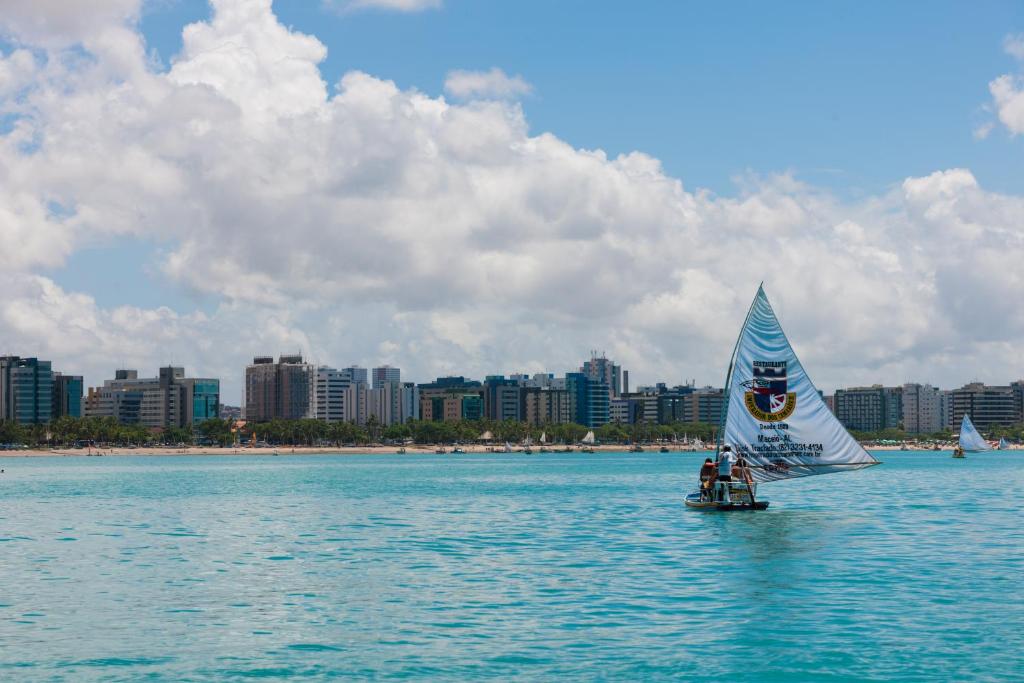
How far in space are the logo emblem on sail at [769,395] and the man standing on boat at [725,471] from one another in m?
2.49

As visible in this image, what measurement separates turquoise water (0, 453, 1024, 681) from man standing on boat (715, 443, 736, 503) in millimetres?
1280

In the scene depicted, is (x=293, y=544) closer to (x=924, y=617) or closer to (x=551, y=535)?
(x=551, y=535)

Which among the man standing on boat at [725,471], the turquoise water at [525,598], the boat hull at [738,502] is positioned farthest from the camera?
the boat hull at [738,502]

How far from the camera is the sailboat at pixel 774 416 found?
2511 inches

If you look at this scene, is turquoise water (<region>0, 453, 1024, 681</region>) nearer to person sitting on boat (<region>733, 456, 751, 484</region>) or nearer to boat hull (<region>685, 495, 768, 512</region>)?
boat hull (<region>685, 495, 768, 512</region>)

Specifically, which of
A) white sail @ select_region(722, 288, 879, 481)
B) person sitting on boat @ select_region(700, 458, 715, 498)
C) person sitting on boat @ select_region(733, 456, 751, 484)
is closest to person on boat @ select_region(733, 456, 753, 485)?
person sitting on boat @ select_region(733, 456, 751, 484)

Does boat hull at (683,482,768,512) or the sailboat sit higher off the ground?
the sailboat

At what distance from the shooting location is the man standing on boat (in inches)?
2557

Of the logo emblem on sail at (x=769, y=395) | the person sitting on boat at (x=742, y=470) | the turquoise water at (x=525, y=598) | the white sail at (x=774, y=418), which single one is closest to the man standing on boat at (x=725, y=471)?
the person sitting on boat at (x=742, y=470)

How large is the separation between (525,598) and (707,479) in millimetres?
33411

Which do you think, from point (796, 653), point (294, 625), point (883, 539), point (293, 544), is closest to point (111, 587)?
point (294, 625)

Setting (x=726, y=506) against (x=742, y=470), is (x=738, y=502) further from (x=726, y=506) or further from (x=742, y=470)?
(x=742, y=470)

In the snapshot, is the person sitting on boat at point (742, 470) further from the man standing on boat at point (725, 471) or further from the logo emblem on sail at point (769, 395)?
the logo emblem on sail at point (769, 395)

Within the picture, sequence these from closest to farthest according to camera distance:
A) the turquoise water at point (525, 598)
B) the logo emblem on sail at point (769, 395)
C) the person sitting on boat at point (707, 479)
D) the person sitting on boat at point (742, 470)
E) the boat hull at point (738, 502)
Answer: the turquoise water at point (525, 598)
the logo emblem on sail at point (769, 395)
the person sitting on boat at point (742, 470)
the boat hull at point (738, 502)
the person sitting on boat at point (707, 479)
